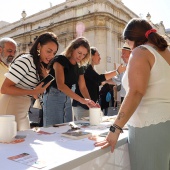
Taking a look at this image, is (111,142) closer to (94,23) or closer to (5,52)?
(5,52)

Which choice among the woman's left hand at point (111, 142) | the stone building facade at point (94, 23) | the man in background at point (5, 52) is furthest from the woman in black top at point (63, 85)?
the stone building facade at point (94, 23)

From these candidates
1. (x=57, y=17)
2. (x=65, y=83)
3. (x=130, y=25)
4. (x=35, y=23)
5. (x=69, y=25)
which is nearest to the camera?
(x=130, y=25)

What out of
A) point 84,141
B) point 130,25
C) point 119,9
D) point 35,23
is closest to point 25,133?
point 84,141

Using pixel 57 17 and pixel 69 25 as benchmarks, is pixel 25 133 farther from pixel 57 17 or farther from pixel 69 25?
pixel 57 17

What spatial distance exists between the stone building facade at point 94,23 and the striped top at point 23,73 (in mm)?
10658

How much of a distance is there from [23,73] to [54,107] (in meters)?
0.62

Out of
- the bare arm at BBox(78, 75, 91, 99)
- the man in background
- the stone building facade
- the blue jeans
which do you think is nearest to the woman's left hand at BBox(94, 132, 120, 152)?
the blue jeans

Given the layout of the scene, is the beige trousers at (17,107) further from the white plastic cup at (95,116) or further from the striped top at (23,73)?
the white plastic cup at (95,116)

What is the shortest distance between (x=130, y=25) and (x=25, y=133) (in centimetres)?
99

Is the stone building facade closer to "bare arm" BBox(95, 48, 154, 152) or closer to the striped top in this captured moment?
the striped top

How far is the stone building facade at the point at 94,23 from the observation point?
12.9 metres

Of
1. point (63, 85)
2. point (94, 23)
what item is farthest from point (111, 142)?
point (94, 23)

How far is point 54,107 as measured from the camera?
89.1 inches

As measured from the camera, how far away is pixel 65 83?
234 centimetres
